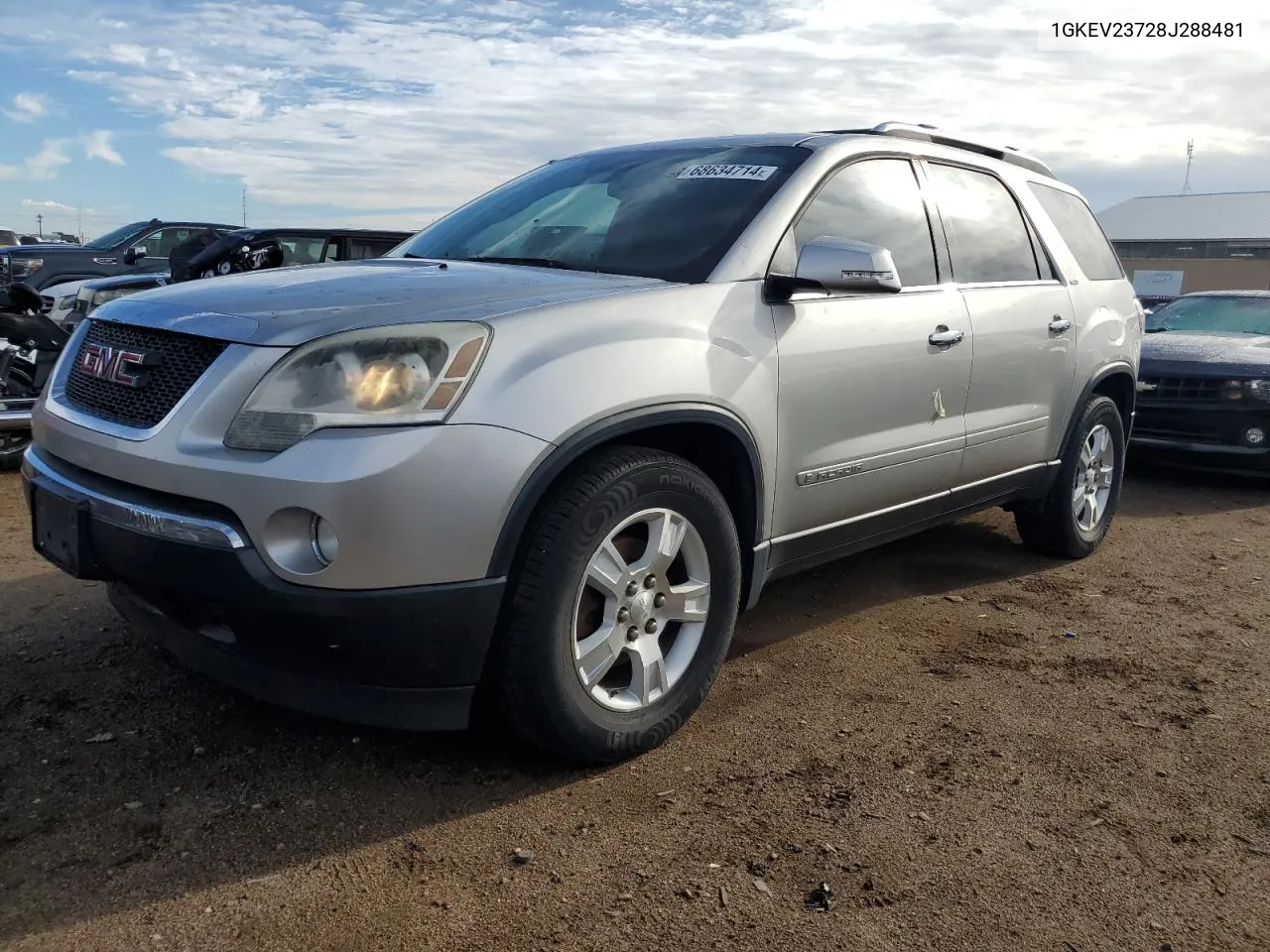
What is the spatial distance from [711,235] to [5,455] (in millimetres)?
5338

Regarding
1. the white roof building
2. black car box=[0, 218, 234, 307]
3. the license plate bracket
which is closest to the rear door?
the license plate bracket

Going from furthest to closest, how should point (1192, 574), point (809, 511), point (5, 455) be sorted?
point (5, 455) < point (1192, 574) < point (809, 511)

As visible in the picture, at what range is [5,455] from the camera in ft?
21.9

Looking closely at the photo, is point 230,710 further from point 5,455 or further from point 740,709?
point 5,455

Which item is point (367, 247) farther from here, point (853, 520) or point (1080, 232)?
point (853, 520)

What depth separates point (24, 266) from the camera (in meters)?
12.9

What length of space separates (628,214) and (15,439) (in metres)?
5.01

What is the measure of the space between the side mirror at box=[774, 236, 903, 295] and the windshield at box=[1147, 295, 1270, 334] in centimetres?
718

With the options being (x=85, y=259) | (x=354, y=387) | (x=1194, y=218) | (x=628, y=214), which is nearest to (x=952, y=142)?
(x=628, y=214)

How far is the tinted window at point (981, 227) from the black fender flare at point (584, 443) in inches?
61.2

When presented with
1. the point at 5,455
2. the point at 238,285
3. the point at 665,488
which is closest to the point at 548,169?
the point at 238,285

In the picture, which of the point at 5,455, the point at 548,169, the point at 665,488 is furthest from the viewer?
the point at 5,455

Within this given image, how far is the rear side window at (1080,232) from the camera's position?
5078 millimetres

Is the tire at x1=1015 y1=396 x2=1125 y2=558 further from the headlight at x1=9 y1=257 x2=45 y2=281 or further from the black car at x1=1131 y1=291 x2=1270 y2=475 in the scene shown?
the headlight at x1=9 y1=257 x2=45 y2=281
